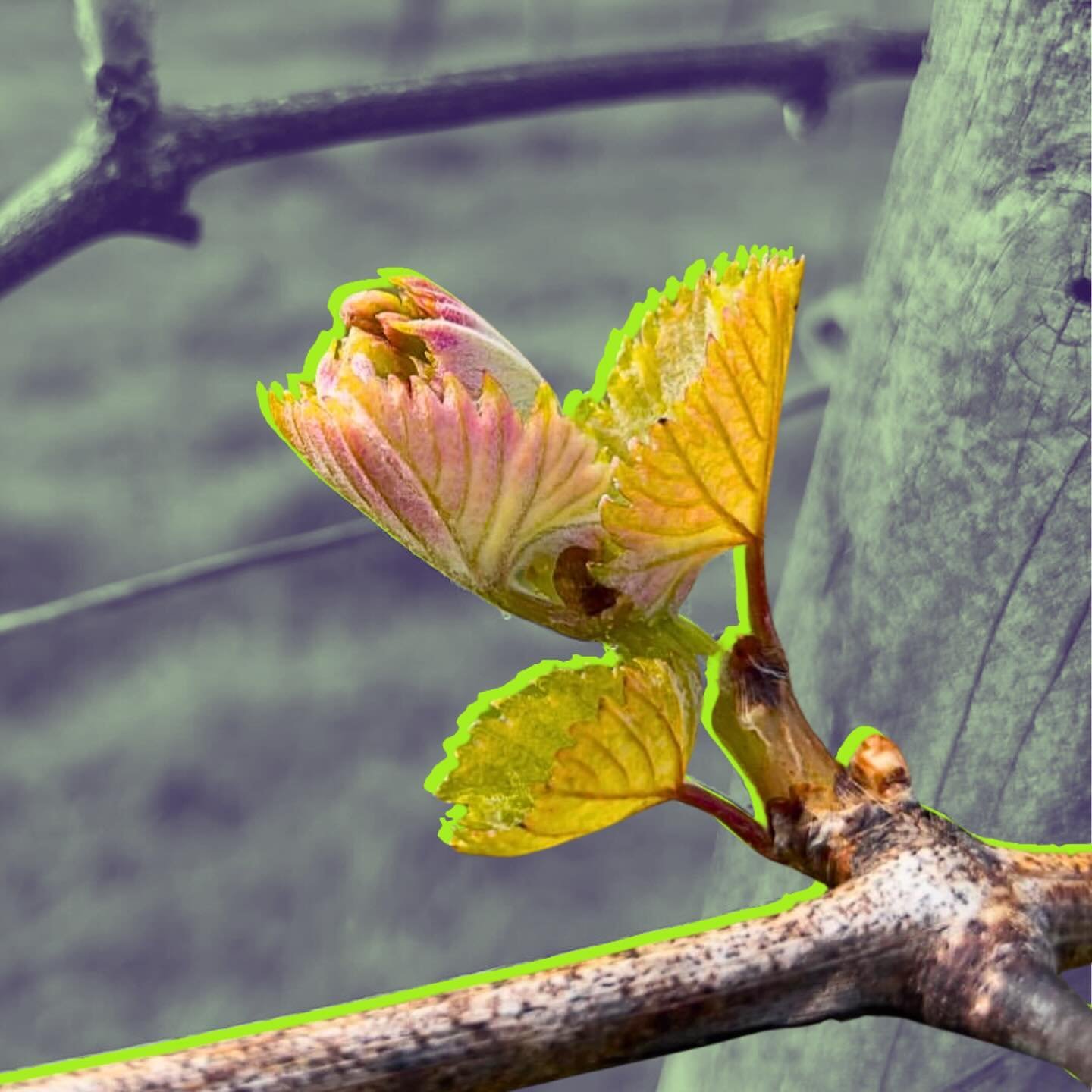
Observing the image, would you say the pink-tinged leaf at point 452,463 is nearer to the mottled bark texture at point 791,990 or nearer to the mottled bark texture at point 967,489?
the mottled bark texture at point 791,990

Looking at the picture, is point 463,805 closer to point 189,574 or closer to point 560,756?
point 560,756

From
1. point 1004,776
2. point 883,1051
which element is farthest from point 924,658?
point 883,1051

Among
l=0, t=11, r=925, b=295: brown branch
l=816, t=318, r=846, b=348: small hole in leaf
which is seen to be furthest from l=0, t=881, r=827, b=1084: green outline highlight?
l=816, t=318, r=846, b=348: small hole in leaf

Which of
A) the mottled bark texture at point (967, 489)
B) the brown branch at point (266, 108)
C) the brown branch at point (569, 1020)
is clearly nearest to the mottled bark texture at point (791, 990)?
the brown branch at point (569, 1020)

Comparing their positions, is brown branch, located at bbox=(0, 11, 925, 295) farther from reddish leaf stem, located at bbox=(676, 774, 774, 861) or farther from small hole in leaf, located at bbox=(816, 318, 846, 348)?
reddish leaf stem, located at bbox=(676, 774, 774, 861)

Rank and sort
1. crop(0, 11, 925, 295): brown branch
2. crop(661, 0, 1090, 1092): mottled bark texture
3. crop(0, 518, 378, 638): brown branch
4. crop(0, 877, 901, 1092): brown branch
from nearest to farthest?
crop(0, 877, 901, 1092): brown branch, crop(661, 0, 1090, 1092): mottled bark texture, crop(0, 11, 925, 295): brown branch, crop(0, 518, 378, 638): brown branch

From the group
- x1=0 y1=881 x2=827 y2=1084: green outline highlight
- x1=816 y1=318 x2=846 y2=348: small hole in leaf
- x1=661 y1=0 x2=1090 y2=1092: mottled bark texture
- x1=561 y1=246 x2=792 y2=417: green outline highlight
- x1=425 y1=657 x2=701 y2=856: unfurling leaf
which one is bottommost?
x1=0 y1=881 x2=827 y2=1084: green outline highlight
